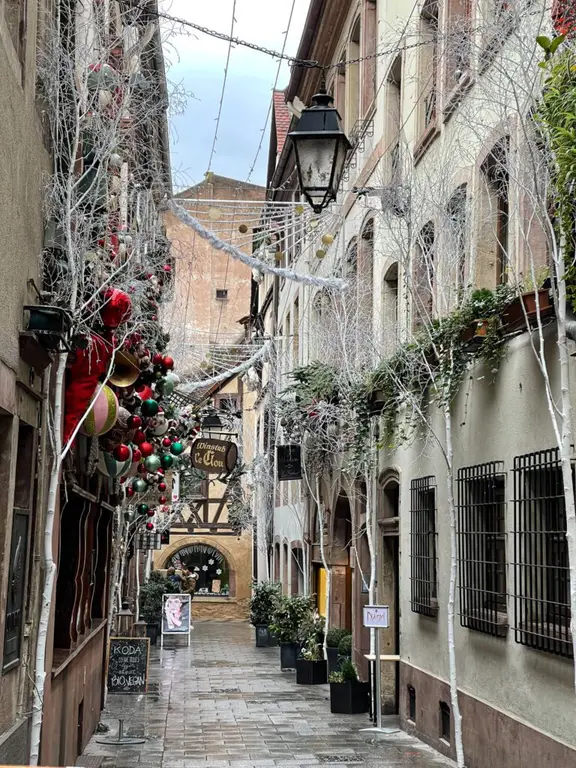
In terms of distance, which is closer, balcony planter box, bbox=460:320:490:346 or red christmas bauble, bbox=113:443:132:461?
balcony planter box, bbox=460:320:490:346

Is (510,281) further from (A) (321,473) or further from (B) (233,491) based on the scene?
(B) (233,491)

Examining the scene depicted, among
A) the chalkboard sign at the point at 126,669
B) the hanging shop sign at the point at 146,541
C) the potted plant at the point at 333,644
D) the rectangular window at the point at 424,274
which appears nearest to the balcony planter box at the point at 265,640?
the hanging shop sign at the point at 146,541

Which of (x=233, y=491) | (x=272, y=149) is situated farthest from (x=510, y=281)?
(x=233, y=491)

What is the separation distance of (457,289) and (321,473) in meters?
11.9

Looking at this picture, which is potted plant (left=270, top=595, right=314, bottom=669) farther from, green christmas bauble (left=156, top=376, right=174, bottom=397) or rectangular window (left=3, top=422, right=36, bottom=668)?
rectangular window (left=3, top=422, right=36, bottom=668)

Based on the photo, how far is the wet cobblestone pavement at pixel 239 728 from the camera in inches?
538

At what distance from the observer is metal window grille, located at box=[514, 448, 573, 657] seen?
972 centimetres

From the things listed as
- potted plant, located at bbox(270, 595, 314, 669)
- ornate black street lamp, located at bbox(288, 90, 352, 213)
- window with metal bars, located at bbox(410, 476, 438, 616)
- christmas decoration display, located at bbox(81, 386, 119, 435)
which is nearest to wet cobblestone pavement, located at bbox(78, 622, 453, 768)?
potted plant, located at bbox(270, 595, 314, 669)

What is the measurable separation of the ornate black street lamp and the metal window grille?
9.78ft

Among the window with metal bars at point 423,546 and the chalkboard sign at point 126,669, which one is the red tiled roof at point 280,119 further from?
the window with metal bars at point 423,546

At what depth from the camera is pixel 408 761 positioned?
13.3 meters

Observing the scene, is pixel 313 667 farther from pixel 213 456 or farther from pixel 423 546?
pixel 423 546

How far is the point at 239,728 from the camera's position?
16.5m

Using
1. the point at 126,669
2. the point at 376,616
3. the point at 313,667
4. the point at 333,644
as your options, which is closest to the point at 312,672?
the point at 313,667
